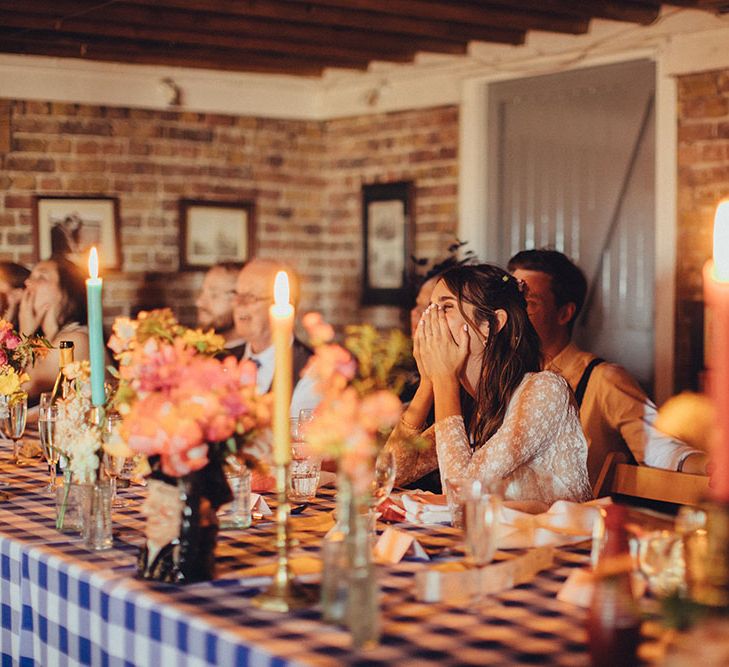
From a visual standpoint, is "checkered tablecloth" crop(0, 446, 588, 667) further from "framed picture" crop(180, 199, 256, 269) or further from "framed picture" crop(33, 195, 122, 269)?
"framed picture" crop(180, 199, 256, 269)

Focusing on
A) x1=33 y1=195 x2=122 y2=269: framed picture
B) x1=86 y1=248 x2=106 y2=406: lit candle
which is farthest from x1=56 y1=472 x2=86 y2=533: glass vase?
x1=33 y1=195 x2=122 y2=269: framed picture

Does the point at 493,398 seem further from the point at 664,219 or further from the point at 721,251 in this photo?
the point at 664,219

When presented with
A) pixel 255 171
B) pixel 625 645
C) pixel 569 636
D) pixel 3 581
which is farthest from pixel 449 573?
pixel 255 171

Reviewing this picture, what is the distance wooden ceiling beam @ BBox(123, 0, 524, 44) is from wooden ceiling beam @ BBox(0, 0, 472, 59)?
1.9 inches

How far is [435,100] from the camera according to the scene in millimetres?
6223

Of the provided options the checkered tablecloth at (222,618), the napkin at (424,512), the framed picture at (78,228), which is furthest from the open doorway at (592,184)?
the checkered tablecloth at (222,618)

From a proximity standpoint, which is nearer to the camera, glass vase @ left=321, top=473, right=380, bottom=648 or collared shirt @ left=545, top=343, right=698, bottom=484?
glass vase @ left=321, top=473, right=380, bottom=648

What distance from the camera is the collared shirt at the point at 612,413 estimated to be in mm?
3699

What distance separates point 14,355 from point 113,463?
0.80m

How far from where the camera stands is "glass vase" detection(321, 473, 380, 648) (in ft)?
5.09

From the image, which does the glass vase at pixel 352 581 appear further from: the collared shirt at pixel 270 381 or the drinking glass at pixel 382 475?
the collared shirt at pixel 270 381

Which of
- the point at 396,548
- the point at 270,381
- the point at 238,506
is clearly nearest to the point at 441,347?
the point at 238,506

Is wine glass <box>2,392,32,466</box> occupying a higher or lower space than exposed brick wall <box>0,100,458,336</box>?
lower

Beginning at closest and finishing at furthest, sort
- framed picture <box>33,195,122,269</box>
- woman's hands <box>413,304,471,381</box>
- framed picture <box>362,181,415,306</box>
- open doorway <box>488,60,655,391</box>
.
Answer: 1. woman's hands <box>413,304,471,381</box>
2. open doorway <box>488,60,655,391</box>
3. framed picture <box>33,195,122,269</box>
4. framed picture <box>362,181,415,306</box>
